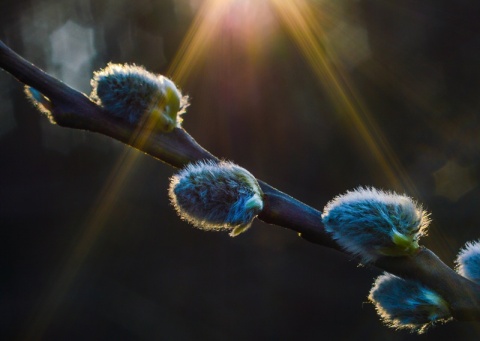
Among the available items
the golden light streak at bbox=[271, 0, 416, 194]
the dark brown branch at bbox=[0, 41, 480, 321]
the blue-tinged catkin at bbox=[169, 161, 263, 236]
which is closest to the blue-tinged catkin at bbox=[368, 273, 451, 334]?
the dark brown branch at bbox=[0, 41, 480, 321]

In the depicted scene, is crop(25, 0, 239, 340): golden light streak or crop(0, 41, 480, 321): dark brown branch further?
crop(25, 0, 239, 340): golden light streak

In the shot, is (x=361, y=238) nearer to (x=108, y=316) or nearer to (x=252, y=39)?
(x=252, y=39)

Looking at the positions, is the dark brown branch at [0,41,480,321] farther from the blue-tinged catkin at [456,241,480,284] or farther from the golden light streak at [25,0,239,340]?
the golden light streak at [25,0,239,340]

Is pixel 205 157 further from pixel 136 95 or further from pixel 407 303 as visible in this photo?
pixel 407 303

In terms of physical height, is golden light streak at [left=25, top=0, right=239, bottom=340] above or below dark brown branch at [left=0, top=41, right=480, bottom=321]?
above

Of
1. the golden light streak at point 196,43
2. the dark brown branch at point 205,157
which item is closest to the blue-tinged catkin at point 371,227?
the dark brown branch at point 205,157

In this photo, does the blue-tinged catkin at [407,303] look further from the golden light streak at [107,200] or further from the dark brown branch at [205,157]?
the golden light streak at [107,200]

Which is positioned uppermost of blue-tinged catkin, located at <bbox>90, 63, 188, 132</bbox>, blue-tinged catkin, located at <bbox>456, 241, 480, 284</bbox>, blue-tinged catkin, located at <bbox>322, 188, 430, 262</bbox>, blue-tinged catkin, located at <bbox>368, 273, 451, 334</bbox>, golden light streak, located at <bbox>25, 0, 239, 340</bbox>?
golden light streak, located at <bbox>25, 0, 239, 340</bbox>

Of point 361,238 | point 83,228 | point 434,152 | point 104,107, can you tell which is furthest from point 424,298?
point 83,228
